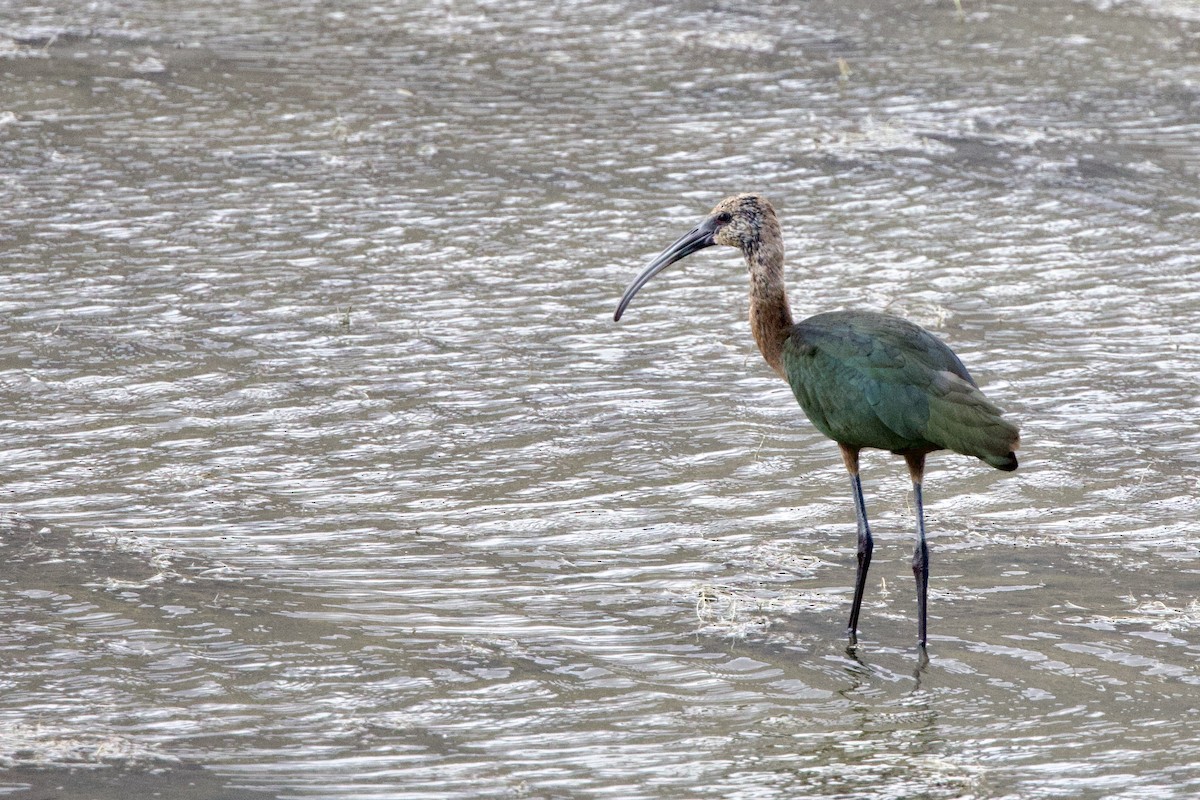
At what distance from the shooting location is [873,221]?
10273mm

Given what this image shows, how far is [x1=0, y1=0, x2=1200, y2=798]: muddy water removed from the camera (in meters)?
5.13

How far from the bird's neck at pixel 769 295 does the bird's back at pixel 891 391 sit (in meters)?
0.24

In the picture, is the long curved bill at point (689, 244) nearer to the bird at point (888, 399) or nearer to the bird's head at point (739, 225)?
the bird's head at point (739, 225)

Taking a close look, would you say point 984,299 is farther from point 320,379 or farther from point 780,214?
point 320,379

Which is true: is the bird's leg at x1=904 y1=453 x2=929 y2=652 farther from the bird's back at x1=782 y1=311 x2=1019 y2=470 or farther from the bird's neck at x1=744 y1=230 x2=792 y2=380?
the bird's neck at x1=744 y1=230 x2=792 y2=380

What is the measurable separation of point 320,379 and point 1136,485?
3653mm

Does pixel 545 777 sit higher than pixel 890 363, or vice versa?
pixel 890 363

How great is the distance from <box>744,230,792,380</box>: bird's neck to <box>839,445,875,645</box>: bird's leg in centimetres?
50

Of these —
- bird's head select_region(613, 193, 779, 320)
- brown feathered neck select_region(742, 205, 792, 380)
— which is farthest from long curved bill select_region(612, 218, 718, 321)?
brown feathered neck select_region(742, 205, 792, 380)

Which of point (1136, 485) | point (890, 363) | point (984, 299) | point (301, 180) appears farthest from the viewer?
point (301, 180)

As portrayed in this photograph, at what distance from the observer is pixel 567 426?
7559 mm

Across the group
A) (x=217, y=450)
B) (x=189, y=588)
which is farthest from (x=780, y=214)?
(x=189, y=588)

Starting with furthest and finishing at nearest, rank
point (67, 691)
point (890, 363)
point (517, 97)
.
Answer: point (517, 97) → point (890, 363) → point (67, 691)

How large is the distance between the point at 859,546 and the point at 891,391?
0.56m
